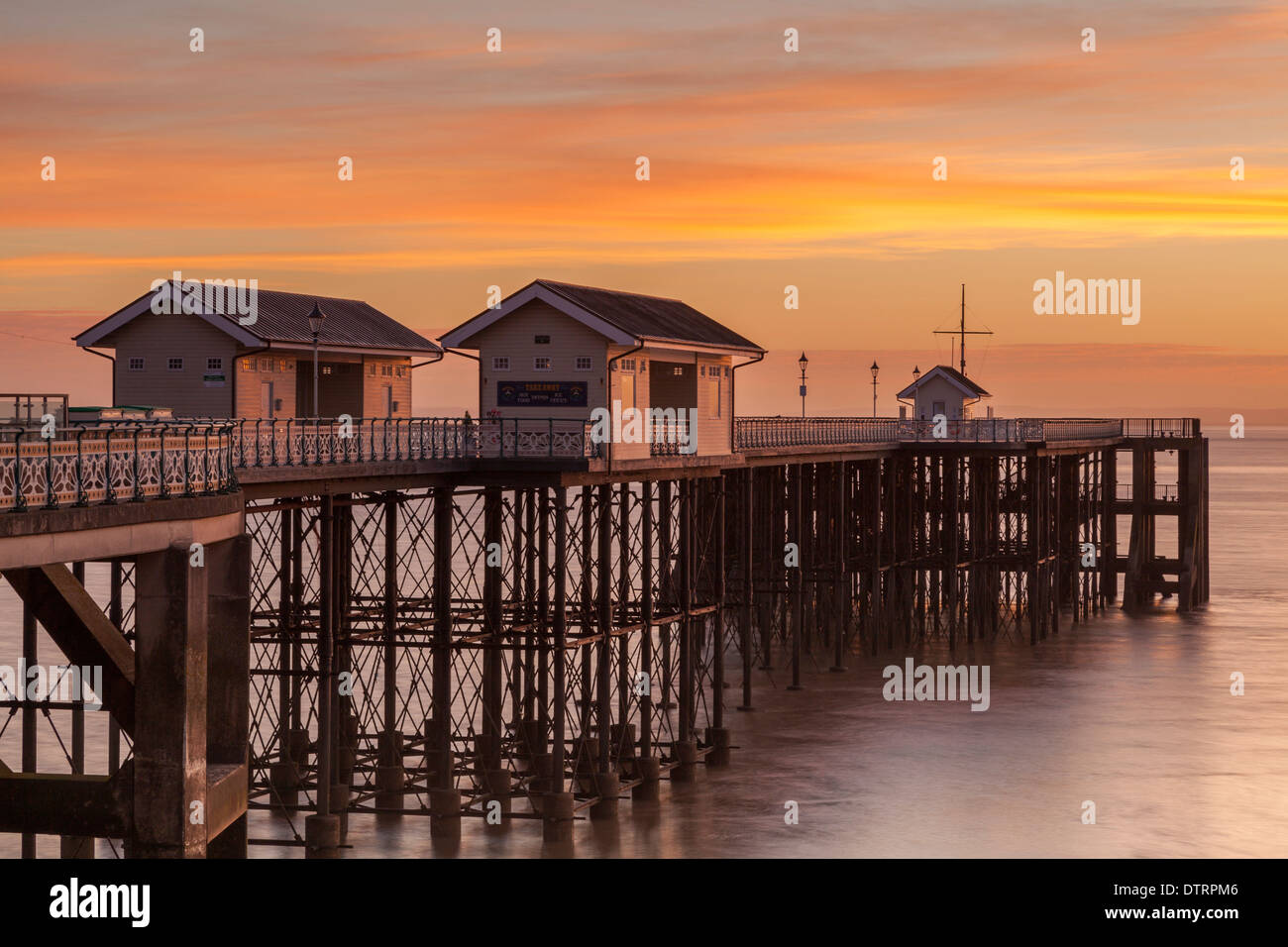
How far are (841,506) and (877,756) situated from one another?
1415 cm

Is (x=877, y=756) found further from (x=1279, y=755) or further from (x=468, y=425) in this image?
(x=468, y=425)

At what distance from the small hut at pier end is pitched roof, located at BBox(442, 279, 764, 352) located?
29.0 meters

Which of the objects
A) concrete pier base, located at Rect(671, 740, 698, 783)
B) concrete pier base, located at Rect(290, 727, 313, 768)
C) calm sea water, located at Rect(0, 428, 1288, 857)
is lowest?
calm sea water, located at Rect(0, 428, 1288, 857)

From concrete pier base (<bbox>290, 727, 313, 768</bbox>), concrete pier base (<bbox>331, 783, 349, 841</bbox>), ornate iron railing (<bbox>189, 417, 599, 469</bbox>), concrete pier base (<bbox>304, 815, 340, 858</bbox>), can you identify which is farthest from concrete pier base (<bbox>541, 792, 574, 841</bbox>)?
ornate iron railing (<bbox>189, 417, 599, 469</bbox>)

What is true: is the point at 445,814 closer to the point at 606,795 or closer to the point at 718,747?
the point at 606,795

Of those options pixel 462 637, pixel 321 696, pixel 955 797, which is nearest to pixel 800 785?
pixel 955 797

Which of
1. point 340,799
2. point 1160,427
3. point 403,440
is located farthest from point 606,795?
point 1160,427

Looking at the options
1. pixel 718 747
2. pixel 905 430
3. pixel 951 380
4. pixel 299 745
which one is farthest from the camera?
pixel 951 380

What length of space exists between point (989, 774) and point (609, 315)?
10.9 m

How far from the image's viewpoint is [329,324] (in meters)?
32.1

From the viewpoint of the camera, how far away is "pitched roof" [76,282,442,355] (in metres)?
29.7

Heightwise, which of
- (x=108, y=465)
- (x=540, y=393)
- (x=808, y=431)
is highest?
(x=540, y=393)

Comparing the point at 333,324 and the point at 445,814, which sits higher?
the point at 333,324

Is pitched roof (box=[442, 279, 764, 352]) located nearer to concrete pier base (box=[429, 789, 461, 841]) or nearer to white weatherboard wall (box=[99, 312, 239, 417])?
white weatherboard wall (box=[99, 312, 239, 417])
